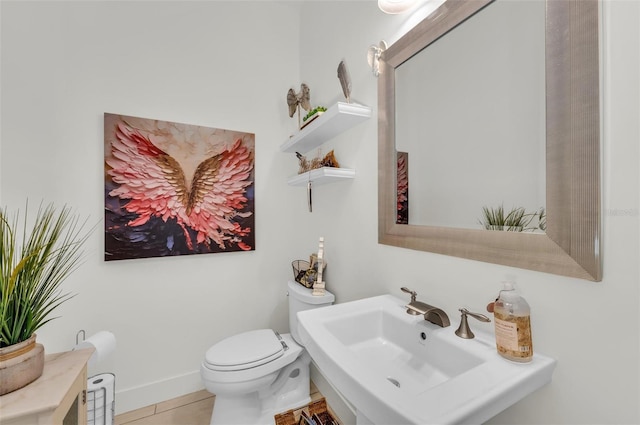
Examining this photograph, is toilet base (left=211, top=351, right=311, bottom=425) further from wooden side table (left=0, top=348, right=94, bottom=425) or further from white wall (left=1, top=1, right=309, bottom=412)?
wooden side table (left=0, top=348, right=94, bottom=425)

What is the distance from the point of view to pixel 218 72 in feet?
6.17

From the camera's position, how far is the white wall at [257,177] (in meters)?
0.79

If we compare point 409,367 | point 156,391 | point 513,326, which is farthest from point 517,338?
point 156,391

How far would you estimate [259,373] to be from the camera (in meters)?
1.38

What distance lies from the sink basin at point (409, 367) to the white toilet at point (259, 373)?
21.4 inches

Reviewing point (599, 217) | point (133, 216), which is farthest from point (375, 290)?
point (133, 216)

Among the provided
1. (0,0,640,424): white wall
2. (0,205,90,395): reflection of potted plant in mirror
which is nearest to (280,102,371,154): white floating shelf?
(0,0,640,424): white wall

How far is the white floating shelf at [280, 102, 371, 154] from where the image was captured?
4.10 feet

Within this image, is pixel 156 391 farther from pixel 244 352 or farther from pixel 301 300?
pixel 301 300

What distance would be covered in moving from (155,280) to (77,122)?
101 centimetres

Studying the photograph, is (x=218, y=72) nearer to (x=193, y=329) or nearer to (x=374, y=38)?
(x=374, y=38)

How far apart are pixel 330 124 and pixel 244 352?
4.22 feet

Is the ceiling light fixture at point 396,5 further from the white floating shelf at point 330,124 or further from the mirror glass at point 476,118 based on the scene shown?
the white floating shelf at point 330,124

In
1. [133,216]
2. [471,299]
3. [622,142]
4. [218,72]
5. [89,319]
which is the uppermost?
[218,72]
